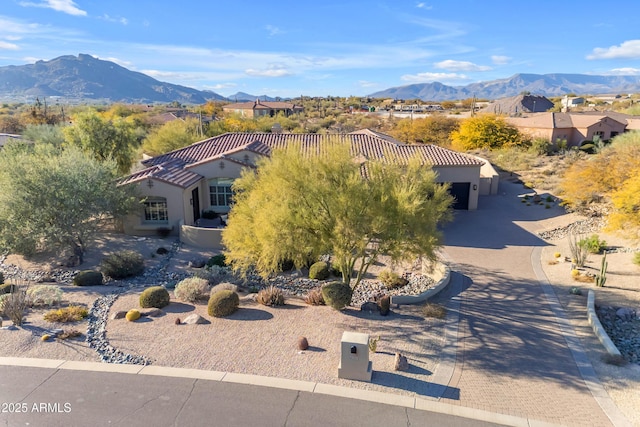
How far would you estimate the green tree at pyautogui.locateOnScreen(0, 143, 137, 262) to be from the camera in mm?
22203

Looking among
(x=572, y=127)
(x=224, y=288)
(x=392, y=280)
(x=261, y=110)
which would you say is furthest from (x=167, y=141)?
(x=261, y=110)

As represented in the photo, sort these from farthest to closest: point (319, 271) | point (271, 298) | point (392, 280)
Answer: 1. point (319, 271)
2. point (392, 280)
3. point (271, 298)

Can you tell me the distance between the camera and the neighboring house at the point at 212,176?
90.8 ft

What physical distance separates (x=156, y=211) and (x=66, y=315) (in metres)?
12.7

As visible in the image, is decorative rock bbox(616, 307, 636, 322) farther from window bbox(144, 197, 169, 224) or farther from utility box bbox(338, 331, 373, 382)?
window bbox(144, 197, 169, 224)

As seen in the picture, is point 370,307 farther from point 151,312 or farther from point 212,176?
point 212,176

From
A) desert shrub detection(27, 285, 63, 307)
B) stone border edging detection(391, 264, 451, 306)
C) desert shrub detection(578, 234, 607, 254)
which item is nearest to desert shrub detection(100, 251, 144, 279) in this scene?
desert shrub detection(27, 285, 63, 307)

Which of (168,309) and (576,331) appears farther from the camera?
(168,309)

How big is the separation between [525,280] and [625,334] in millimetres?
5015

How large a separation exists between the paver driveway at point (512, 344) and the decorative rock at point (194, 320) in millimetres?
8820

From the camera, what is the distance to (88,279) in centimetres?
2052

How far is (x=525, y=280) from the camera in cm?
2084

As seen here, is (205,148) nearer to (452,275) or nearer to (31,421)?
(452,275)

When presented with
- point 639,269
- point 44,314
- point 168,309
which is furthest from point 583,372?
point 44,314
